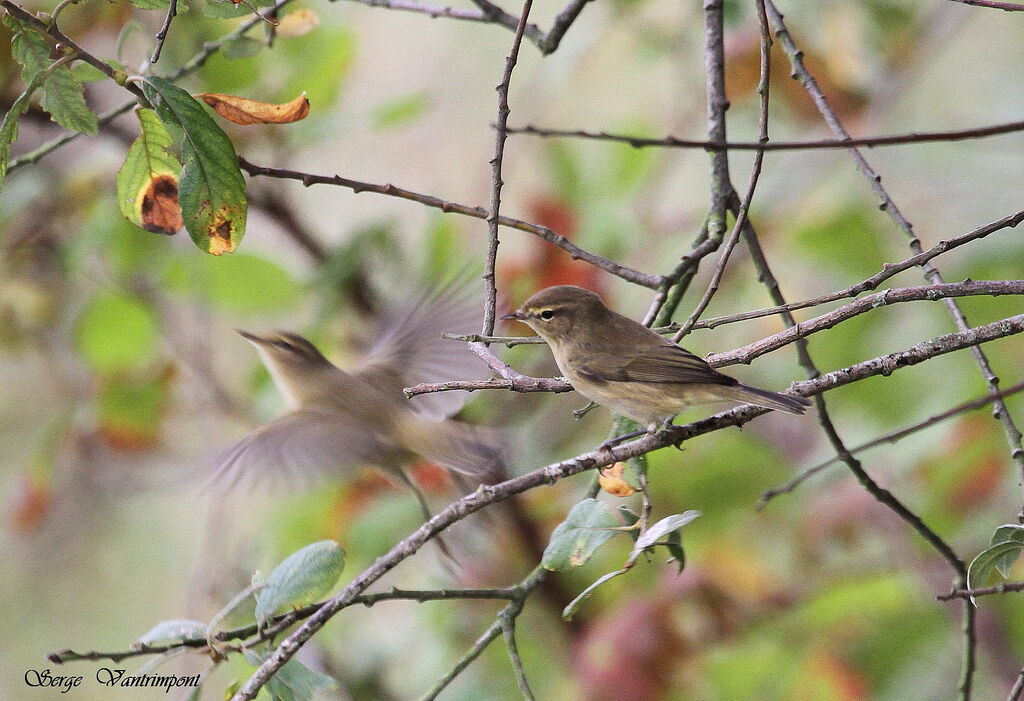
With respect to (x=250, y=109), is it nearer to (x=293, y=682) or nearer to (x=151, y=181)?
(x=151, y=181)

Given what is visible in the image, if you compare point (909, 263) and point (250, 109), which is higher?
point (250, 109)

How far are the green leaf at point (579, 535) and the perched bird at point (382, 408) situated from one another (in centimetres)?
98

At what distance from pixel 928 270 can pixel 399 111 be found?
5.65 ft

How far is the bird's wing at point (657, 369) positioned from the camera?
6.10 ft

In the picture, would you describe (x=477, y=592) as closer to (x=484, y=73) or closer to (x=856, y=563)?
(x=856, y=563)

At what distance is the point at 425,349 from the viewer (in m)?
2.60

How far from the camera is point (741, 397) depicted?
71.3 inches

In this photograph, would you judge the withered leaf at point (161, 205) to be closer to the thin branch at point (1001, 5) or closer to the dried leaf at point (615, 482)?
the dried leaf at point (615, 482)

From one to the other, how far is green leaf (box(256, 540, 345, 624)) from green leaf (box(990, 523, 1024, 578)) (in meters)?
0.93

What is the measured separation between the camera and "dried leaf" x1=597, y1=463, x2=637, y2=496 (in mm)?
1429

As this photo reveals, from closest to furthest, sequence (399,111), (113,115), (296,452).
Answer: (113,115) < (296,452) < (399,111)

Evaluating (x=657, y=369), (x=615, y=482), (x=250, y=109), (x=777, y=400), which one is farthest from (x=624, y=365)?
(x=250, y=109)

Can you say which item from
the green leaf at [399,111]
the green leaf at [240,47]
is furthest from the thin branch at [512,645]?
the green leaf at [399,111]

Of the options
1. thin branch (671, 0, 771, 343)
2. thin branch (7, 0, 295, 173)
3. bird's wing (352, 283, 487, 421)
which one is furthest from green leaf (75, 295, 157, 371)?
thin branch (671, 0, 771, 343)
